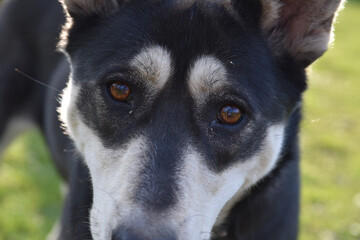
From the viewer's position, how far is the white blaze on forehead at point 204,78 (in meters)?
2.88

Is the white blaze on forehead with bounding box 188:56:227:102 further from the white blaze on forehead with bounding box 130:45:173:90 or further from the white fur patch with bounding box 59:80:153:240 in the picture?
the white fur patch with bounding box 59:80:153:240

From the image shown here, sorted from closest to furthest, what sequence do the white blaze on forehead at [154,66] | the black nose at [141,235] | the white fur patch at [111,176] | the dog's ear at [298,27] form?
the black nose at [141,235]
the white fur patch at [111,176]
the white blaze on forehead at [154,66]
the dog's ear at [298,27]

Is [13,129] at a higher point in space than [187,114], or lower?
lower

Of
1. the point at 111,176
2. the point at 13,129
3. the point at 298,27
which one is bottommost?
the point at 13,129

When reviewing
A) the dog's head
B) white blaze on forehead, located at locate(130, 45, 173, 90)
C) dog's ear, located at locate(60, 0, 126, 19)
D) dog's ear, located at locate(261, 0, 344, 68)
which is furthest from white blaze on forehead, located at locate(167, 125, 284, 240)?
dog's ear, located at locate(60, 0, 126, 19)

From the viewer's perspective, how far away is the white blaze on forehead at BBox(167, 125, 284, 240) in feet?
8.68

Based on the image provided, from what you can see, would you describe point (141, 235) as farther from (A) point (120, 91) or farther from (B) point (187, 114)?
(A) point (120, 91)

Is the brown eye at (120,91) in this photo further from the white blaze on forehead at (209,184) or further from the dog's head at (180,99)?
the white blaze on forehead at (209,184)

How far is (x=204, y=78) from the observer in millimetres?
2893

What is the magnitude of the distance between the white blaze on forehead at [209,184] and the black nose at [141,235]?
90 millimetres

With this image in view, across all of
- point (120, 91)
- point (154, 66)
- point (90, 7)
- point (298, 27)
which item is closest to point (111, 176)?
point (120, 91)

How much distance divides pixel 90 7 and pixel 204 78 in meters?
0.97

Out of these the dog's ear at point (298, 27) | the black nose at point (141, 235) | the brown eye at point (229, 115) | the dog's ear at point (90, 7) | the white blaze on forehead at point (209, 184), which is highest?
the dog's ear at point (90, 7)

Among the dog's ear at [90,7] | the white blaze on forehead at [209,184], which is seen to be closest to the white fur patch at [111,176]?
the white blaze on forehead at [209,184]
